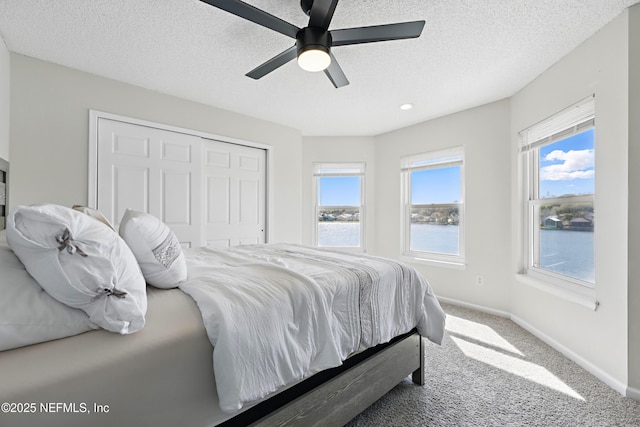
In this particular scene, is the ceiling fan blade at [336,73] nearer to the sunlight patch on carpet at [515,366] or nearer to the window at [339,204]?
the sunlight patch on carpet at [515,366]

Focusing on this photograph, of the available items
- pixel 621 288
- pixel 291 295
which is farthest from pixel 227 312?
pixel 621 288

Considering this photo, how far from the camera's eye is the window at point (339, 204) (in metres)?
4.62

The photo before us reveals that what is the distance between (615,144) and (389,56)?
66.9 inches

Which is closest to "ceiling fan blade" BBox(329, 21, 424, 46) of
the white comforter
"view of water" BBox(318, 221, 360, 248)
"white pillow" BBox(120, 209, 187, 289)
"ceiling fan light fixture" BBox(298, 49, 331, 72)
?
"ceiling fan light fixture" BBox(298, 49, 331, 72)

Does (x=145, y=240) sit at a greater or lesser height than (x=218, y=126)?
lesser

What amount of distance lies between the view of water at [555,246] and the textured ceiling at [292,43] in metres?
A: 1.53

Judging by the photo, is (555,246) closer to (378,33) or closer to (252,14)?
(378,33)

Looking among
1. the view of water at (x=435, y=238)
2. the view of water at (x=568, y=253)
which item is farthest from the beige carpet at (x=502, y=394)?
the view of water at (x=435, y=238)

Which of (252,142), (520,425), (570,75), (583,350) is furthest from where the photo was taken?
(252,142)

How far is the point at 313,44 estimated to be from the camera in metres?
1.58

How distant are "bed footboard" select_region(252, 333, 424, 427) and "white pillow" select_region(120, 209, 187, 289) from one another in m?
0.69

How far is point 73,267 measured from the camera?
788 mm

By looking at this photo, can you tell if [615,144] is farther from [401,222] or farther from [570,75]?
[401,222]

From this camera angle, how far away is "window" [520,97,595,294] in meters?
2.20
